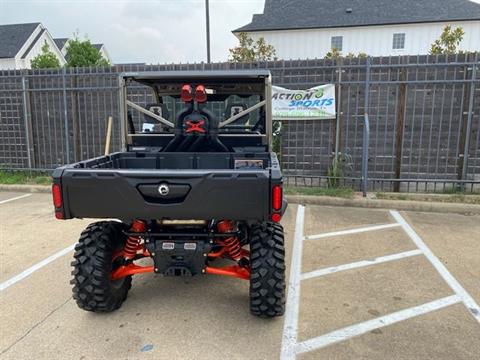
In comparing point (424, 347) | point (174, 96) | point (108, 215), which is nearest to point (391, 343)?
point (424, 347)

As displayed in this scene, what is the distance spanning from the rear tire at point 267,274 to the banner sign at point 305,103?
5.16m

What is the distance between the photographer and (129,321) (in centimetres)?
329

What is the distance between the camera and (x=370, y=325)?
3.20 metres

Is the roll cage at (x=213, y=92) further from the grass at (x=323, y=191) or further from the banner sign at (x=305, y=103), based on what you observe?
the banner sign at (x=305, y=103)

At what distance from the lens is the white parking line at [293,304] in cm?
290

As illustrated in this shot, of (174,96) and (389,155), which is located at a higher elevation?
(174,96)

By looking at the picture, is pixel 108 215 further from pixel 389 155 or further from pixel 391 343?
pixel 389 155

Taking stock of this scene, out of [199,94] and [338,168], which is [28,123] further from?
[199,94]

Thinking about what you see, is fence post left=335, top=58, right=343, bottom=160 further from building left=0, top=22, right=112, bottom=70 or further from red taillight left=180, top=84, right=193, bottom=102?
building left=0, top=22, right=112, bottom=70

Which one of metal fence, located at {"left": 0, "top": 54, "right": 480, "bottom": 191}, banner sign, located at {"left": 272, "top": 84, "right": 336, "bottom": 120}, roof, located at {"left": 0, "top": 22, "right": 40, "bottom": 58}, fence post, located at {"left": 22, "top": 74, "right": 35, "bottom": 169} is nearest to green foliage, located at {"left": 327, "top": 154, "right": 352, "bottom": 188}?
metal fence, located at {"left": 0, "top": 54, "right": 480, "bottom": 191}

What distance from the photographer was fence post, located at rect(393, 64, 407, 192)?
7480mm

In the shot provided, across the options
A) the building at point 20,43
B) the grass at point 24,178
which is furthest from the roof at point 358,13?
the grass at point 24,178

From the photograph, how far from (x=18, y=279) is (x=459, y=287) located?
4.50 m

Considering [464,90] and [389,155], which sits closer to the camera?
[464,90]
